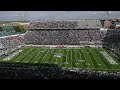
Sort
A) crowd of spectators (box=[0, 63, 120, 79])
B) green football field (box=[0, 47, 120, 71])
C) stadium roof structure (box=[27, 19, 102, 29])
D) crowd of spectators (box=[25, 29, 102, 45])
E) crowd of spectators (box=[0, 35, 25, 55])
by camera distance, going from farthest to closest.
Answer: stadium roof structure (box=[27, 19, 102, 29])
crowd of spectators (box=[25, 29, 102, 45])
crowd of spectators (box=[0, 35, 25, 55])
green football field (box=[0, 47, 120, 71])
crowd of spectators (box=[0, 63, 120, 79])

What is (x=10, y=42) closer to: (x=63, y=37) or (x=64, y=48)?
(x=64, y=48)

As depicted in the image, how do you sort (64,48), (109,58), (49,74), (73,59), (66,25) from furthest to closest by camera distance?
(66,25)
(64,48)
(109,58)
(73,59)
(49,74)

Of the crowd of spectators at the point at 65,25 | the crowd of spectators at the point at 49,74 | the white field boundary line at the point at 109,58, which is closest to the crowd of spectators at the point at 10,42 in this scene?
the crowd of spectators at the point at 65,25

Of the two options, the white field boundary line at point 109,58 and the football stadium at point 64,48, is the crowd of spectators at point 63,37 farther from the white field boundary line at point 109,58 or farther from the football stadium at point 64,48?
the white field boundary line at point 109,58

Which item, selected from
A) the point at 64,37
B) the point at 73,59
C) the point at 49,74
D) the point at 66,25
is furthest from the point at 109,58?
the point at 66,25

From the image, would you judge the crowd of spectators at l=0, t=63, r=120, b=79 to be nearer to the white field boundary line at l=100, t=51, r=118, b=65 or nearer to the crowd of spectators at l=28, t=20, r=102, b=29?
the white field boundary line at l=100, t=51, r=118, b=65

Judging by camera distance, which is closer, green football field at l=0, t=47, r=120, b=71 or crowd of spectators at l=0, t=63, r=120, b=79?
crowd of spectators at l=0, t=63, r=120, b=79

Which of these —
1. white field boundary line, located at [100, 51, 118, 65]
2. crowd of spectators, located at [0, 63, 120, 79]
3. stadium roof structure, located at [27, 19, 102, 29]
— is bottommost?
white field boundary line, located at [100, 51, 118, 65]

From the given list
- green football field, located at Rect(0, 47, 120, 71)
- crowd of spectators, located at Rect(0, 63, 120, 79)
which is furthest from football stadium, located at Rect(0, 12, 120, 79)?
crowd of spectators, located at Rect(0, 63, 120, 79)

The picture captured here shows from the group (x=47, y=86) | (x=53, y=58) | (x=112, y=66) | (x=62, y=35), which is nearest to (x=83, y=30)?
(x=62, y=35)
